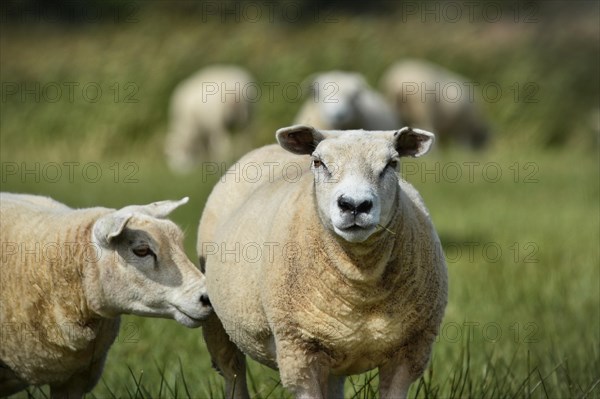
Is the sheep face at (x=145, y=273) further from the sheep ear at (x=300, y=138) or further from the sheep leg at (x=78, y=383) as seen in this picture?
the sheep ear at (x=300, y=138)

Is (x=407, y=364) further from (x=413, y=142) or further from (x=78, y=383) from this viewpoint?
(x=78, y=383)

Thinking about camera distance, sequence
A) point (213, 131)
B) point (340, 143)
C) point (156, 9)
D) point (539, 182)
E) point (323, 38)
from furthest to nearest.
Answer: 1. point (156, 9)
2. point (323, 38)
3. point (213, 131)
4. point (539, 182)
5. point (340, 143)

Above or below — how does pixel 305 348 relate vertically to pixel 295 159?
below

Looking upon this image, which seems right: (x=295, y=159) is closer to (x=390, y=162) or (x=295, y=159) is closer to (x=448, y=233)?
(x=390, y=162)

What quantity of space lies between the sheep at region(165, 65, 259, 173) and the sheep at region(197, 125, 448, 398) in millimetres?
16187

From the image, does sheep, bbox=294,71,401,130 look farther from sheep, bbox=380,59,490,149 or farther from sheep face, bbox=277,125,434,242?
sheep face, bbox=277,125,434,242

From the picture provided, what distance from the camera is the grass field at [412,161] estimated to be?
26.7ft

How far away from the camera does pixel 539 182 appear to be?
55.2 feet

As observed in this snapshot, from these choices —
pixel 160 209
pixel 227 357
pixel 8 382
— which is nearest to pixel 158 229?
pixel 160 209

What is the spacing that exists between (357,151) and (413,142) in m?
0.43

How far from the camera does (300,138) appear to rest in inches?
187

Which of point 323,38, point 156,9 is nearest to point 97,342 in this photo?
point 323,38

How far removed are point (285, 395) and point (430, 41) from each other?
20027 millimetres

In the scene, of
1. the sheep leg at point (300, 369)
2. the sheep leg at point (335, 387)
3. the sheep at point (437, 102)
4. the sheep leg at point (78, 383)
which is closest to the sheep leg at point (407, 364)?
the sheep leg at point (300, 369)
